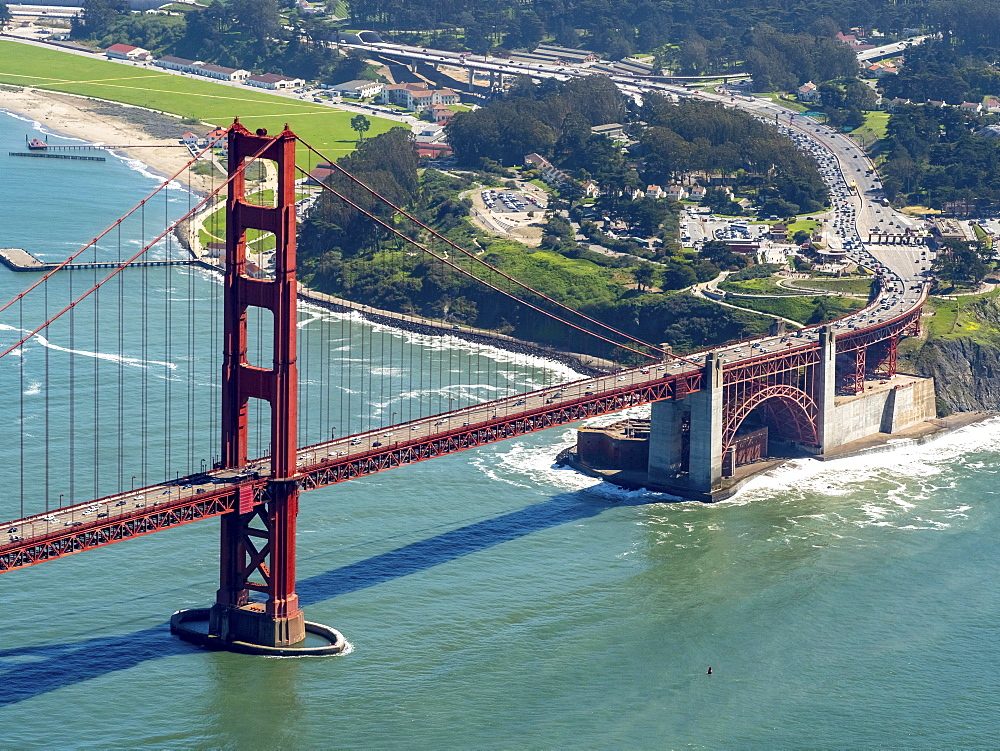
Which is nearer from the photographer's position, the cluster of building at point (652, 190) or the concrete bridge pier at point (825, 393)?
the concrete bridge pier at point (825, 393)

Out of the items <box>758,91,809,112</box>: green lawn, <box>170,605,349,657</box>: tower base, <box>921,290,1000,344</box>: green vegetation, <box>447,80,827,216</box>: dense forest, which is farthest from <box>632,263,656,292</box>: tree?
<box>758,91,809,112</box>: green lawn

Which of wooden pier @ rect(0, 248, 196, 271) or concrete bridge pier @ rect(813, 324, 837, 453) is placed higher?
wooden pier @ rect(0, 248, 196, 271)

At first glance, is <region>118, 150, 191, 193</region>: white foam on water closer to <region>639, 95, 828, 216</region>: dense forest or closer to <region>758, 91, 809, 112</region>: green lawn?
<region>639, 95, 828, 216</region>: dense forest

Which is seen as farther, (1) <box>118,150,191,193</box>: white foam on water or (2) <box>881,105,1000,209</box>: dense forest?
(1) <box>118,150,191,193</box>: white foam on water

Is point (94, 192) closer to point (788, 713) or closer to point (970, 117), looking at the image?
point (970, 117)

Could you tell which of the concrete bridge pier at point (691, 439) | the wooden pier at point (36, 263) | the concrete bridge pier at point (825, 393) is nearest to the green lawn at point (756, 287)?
the concrete bridge pier at point (825, 393)

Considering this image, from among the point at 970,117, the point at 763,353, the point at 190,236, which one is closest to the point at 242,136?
the point at 763,353

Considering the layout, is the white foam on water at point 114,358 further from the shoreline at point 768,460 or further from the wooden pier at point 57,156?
the wooden pier at point 57,156
